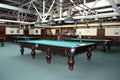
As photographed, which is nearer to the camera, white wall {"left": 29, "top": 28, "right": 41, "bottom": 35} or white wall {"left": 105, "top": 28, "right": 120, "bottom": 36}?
white wall {"left": 105, "top": 28, "right": 120, "bottom": 36}

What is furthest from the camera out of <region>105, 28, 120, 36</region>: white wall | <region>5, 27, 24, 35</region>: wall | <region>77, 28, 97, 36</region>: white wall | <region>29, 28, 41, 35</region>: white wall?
<region>29, 28, 41, 35</region>: white wall

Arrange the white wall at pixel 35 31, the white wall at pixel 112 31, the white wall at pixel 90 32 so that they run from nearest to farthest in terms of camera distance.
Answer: the white wall at pixel 112 31
the white wall at pixel 90 32
the white wall at pixel 35 31

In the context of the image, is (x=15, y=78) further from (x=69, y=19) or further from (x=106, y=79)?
(x=69, y=19)

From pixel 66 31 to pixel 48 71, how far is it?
1121cm

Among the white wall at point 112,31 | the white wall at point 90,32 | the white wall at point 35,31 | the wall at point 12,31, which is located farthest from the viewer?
the white wall at point 35,31

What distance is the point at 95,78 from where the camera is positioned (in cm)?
310

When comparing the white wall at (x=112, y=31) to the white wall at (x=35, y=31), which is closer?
the white wall at (x=112, y=31)

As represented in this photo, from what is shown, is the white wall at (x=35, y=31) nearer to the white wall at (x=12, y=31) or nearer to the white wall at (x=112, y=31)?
the white wall at (x=12, y=31)

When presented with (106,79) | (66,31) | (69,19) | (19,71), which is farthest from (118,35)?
(19,71)

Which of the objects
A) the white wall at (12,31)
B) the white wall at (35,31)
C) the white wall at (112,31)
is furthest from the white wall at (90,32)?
the white wall at (12,31)

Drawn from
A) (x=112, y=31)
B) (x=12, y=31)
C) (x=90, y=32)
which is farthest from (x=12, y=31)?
(x=112, y=31)

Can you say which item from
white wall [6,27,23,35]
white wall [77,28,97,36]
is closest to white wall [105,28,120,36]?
white wall [77,28,97,36]

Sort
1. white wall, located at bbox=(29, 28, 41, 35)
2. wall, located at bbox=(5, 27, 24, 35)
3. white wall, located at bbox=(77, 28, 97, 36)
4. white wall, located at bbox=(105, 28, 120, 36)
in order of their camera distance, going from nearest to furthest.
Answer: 1. white wall, located at bbox=(105, 28, 120, 36)
2. white wall, located at bbox=(77, 28, 97, 36)
3. wall, located at bbox=(5, 27, 24, 35)
4. white wall, located at bbox=(29, 28, 41, 35)

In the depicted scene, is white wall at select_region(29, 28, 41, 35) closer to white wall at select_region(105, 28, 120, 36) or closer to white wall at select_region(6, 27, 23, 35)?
white wall at select_region(6, 27, 23, 35)
